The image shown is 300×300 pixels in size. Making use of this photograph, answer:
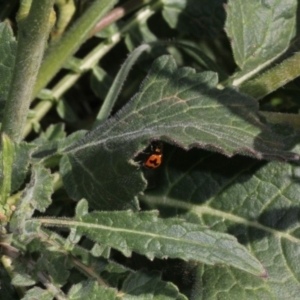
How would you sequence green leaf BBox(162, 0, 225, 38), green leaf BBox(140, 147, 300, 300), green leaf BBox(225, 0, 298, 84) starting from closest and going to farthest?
green leaf BBox(140, 147, 300, 300), green leaf BBox(225, 0, 298, 84), green leaf BBox(162, 0, 225, 38)

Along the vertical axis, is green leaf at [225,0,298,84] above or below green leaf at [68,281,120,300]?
above

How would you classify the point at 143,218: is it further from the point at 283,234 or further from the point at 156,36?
the point at 156,36

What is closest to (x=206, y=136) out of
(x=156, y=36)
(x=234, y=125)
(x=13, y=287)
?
(x=234, y=125)

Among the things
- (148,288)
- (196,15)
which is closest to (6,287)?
(148,288)

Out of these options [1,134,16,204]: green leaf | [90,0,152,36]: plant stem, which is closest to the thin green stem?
[90,0,152,36]: plant stem

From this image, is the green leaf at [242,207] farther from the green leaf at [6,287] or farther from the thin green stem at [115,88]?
the green leaf at [6,287]

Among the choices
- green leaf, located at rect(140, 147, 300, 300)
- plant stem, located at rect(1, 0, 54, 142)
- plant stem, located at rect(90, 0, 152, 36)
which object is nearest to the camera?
plant stem, located at rect(1, 0, 54, 142)

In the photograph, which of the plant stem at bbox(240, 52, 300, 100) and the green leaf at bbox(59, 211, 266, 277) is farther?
the plant stem at bbox(240, 52, 300, 100)

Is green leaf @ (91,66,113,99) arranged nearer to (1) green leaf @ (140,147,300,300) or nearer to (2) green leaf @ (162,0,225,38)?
(2) green leaf @ (162,0,225,38)
